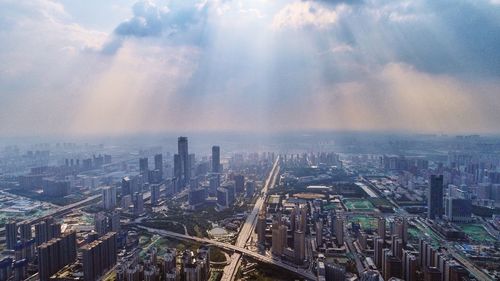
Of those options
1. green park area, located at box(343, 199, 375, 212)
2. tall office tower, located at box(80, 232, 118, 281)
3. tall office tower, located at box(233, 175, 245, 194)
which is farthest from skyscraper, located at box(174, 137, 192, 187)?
tall office tower, located at box(80, 232, 118, 281)

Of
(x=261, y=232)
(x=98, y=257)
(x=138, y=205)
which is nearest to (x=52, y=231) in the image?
(x=98, y=257)

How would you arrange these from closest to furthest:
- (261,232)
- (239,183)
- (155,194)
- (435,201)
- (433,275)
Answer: (433,275)
(261,232)
(435,201)
(155,194)
(239,183)

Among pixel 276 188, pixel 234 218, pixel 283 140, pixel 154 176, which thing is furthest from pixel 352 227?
pixel 283 140

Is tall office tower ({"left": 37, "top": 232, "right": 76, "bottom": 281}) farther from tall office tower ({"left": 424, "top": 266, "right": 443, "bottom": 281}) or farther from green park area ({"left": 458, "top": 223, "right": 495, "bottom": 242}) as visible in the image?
green park area ({"left": 458, "top": 223, "right": 495, "bottom": 242})

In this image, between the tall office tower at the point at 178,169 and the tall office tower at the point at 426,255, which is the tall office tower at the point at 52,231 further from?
the tall office tower at the point at 426,255

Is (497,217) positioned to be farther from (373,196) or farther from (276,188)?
(276,188)

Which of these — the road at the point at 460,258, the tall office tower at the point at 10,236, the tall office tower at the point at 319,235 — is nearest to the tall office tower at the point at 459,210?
the road at the point at 460,258

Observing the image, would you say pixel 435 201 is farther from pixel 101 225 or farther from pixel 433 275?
pixel 101 225

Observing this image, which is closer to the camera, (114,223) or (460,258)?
(460,258)
